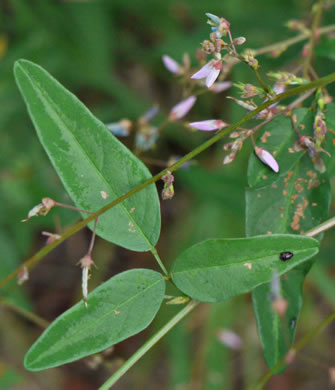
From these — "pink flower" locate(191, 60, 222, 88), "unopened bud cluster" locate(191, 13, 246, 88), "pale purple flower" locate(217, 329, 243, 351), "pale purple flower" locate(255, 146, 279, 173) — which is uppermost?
"unopened bud cluster" locate(191, 13, 246, 88)

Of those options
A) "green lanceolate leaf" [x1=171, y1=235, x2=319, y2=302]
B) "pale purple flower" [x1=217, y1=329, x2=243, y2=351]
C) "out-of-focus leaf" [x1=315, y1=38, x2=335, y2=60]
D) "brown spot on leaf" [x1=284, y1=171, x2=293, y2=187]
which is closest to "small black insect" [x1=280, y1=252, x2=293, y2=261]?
"green lanceolate leaf" [x1=171, y1=235, x2=319, y2=302]

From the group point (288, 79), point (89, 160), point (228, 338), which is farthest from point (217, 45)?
point (228, 338)

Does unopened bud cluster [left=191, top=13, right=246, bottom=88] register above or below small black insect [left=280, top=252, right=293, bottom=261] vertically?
above

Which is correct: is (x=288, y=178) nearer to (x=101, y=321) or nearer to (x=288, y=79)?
(x=288, y=79)

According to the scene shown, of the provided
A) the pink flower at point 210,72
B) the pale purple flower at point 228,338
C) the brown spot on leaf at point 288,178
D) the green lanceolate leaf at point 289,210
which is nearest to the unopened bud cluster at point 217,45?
the pink flower at point 210,72

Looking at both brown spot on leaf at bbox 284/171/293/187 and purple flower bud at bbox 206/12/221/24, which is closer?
purple flower bud at bbox 206/12/221/24

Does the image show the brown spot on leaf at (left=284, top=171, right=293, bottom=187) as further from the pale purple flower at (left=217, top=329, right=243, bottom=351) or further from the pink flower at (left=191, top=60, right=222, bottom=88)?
the pale purple flower at (left=217, top=329, right=243, bottom=351)

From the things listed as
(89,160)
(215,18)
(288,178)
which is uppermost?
(215,18)
